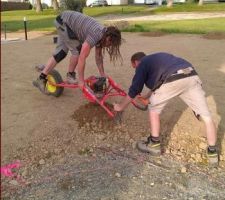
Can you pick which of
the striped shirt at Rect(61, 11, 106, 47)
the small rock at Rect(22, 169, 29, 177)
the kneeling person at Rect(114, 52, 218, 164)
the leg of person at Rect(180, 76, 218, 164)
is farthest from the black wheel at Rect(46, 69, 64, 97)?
the leg of person at Rect(180, 76, 218, 164)

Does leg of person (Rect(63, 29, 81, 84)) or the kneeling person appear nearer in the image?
the kneeling person

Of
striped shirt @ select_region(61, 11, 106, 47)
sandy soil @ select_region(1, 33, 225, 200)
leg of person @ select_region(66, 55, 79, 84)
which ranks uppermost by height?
striped shirt @ select_region(61, 11, 106, 47)

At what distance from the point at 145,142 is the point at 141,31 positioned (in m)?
12.7

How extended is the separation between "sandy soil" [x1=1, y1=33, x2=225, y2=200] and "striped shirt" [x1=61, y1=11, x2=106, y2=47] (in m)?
0.97

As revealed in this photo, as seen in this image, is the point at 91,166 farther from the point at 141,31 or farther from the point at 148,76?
the point at 141,31

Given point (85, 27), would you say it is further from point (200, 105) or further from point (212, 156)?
point (212, 156)

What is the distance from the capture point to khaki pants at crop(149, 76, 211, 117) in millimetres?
4285

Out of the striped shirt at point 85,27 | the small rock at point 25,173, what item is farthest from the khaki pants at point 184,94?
the small rock at point 25,173

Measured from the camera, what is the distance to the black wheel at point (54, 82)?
5.95 m

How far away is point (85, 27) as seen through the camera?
5.16 metres

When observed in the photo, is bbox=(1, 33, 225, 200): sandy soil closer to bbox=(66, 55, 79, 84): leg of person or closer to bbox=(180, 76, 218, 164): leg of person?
bbox=(180, 76, 218, 164): leg of person

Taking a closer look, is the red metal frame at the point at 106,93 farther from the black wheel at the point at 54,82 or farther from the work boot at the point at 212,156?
the work boot at the point at 212,156

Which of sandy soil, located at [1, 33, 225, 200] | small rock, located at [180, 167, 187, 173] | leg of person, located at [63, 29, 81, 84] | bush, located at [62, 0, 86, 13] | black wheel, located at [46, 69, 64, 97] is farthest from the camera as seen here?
bush, located at [62, 0, 86, 13]

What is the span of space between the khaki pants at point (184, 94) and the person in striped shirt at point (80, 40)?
0.86 meters
